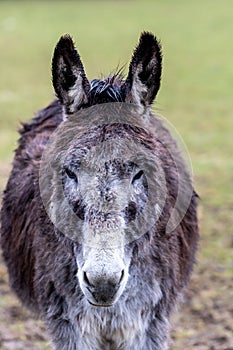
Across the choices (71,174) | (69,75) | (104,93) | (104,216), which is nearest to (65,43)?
(69,75)

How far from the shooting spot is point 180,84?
17.8m

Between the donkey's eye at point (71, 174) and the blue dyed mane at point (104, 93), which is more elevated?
the blue dyed mane at point (104, 93)

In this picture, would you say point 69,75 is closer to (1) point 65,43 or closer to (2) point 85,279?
(1) point 65,43

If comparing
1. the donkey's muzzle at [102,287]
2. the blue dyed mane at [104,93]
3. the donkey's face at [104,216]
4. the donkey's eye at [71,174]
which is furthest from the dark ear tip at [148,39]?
the donkey's muzzle at [102,287]

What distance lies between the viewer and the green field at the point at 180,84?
621cm

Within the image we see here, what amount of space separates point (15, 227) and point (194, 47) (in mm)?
18521

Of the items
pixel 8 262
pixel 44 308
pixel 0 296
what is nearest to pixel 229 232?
pixel 0 296

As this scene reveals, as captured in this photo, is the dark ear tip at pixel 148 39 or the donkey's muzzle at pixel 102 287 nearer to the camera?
the donkey's muzzle at pixel 102 287

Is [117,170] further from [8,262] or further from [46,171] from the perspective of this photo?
[8,262]

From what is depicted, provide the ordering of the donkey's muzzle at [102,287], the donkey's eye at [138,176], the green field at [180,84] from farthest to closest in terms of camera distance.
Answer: the green field at [180,84], the donkey's eye at [138,176], the donkey's muzzle at [102,287]

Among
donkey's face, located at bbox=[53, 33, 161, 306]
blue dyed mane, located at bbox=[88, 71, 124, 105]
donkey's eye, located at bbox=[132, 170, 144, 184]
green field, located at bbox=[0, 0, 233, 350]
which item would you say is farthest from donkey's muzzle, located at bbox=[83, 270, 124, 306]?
green field, located at bbox=[0, 0, 233, 350]

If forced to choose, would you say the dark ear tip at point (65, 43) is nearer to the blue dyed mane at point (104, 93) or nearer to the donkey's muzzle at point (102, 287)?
the blue dyed mane at point (104, 93)

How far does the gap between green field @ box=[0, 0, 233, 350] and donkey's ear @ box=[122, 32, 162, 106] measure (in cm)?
79

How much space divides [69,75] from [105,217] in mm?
843
